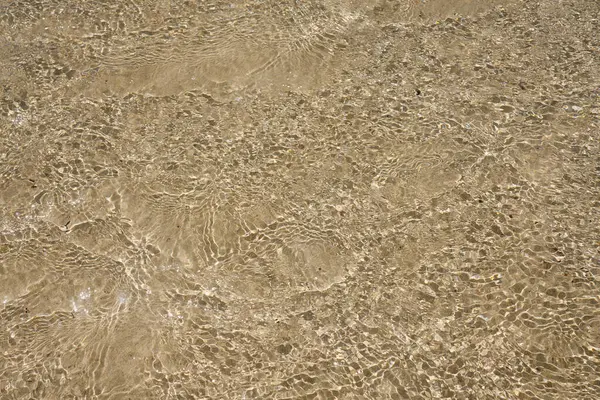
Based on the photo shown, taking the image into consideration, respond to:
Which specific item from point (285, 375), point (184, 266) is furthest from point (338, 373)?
point (184, 266)

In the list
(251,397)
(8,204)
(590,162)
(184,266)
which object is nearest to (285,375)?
(251,397)

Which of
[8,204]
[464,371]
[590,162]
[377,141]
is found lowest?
[8,204]

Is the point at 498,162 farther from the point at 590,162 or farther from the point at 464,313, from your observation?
the point at 464,313

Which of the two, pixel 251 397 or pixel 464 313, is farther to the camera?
pixel 464 313

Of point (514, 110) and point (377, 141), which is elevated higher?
point (514, 110)

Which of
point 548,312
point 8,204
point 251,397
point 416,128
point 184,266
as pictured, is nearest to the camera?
point 251,397

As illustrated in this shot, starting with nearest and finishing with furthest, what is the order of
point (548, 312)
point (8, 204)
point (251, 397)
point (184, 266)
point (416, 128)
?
point (251, 397)
point (548, 312)
point (184, 266)
point (8, 204)
point (416, 128)
